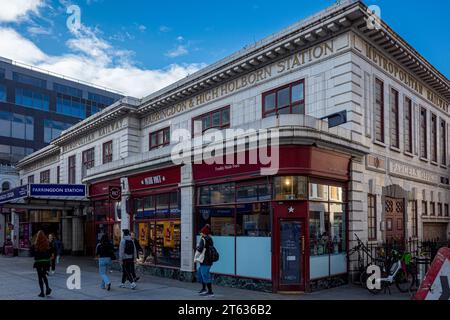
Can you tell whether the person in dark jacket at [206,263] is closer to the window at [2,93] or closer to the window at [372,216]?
the window at [372,216]

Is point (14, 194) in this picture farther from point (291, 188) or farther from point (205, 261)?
point (291, 188)

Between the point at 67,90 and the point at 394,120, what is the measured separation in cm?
6348

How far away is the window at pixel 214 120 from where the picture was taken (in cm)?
1997

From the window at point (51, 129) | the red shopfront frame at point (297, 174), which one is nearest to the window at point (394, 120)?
the red shopfront frame at point (297, 174)

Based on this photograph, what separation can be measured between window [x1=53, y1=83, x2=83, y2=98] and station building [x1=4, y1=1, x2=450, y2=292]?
51.1 metres

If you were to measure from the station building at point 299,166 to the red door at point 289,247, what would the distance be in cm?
3

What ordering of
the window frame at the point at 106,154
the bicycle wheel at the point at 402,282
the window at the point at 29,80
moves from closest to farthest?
1. the bicycle wheel at the point at 402,282
2. the window frame at the point at 106,154
3. the window at the point at 29,80

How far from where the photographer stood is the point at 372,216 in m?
16.6

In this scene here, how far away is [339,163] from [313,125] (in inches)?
86.7

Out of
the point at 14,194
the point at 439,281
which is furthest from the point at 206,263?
the point at 14,194

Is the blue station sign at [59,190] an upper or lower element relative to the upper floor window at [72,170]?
lower
